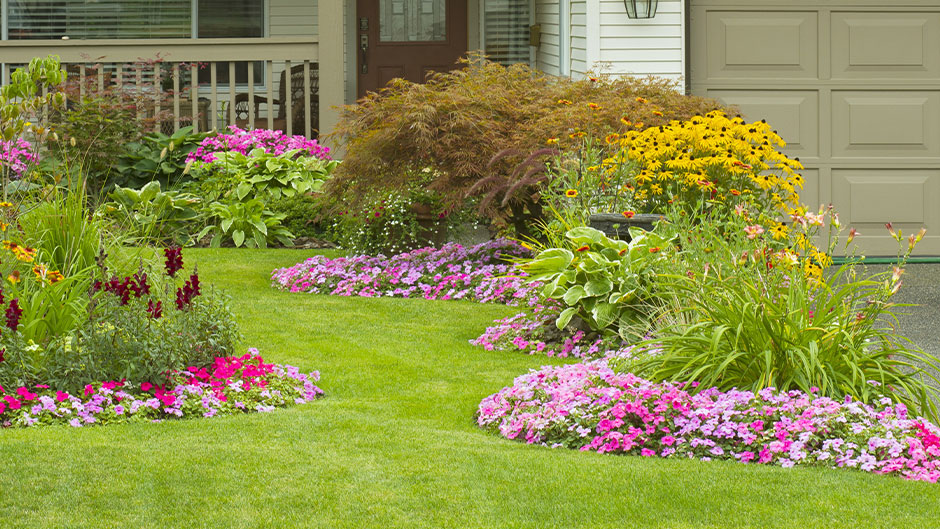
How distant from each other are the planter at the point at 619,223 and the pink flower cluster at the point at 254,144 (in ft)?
15.7

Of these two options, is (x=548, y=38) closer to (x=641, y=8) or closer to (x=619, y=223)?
(x=641, y=8)

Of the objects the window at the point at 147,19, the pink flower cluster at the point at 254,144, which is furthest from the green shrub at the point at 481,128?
the window at the point at 147,19

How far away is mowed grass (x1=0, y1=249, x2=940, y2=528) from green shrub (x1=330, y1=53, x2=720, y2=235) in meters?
3.19

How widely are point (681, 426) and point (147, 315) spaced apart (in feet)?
7.31

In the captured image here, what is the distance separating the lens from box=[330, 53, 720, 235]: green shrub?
798cm

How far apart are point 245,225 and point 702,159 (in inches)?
183

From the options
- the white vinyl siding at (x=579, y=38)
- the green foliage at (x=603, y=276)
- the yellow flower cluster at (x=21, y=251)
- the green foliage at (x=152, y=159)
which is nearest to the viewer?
the yellow flower cluster at (x=21, y=251)

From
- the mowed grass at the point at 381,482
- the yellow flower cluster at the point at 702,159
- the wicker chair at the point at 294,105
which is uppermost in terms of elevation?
the wicker chair at the point at 294,105

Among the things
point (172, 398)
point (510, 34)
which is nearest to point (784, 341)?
point (172, 398)

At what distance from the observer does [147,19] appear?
14195 millimetres

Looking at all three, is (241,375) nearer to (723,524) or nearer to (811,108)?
(723,524)

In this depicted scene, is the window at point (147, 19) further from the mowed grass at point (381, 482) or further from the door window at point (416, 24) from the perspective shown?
the mowed grass at point (381, 482)

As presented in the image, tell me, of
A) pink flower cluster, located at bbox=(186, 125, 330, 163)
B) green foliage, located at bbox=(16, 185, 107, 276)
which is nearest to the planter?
green foliage, located at bbox=(16, 185, 107, 276)

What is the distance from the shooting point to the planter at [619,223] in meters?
6.71
